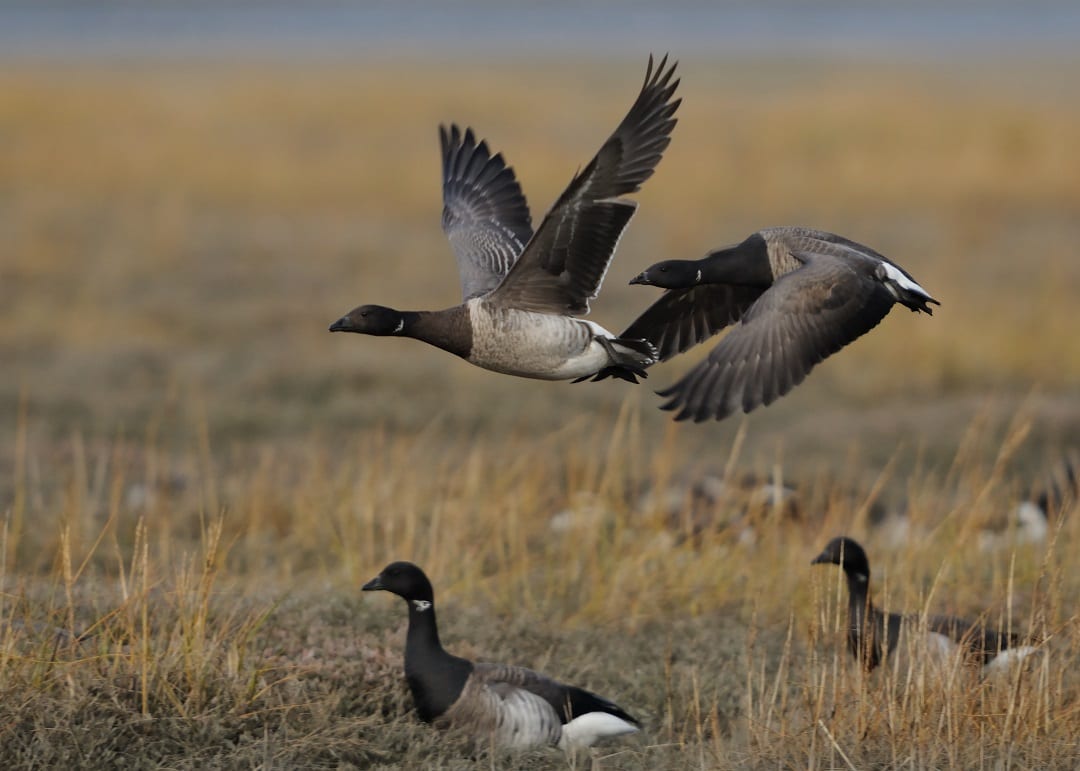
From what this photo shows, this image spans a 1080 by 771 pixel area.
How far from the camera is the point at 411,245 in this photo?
64.2 ft

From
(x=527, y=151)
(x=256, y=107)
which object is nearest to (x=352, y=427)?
(x=527, y=151)

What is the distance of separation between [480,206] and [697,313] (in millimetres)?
1564

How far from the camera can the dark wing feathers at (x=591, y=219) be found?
541 centimetres

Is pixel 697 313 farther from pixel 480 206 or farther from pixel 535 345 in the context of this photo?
pixel 480 206

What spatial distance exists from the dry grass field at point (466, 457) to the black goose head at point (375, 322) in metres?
0.95

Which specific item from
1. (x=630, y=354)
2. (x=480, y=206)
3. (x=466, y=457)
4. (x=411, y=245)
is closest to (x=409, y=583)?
(x=630, y=354)

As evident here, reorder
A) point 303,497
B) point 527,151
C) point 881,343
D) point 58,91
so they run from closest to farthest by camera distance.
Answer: point 303,497
point 881,343
point 527,151
point 58,91

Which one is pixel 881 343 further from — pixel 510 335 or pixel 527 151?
pixel 527 151

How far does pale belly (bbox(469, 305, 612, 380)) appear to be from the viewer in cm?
578

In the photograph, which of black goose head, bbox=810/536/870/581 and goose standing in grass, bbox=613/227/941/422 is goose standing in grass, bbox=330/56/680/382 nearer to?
goose standing in grass, bbox=613/227/941/422

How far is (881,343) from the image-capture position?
14.6 m

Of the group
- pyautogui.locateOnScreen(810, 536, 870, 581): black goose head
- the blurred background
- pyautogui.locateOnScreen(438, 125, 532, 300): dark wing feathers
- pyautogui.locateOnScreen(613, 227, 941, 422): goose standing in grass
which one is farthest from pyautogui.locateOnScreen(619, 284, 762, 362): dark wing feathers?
the blurred background

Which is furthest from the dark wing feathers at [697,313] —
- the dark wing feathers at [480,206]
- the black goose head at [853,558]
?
the black goose head at [853,558]

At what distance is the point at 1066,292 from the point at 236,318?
29.5 feet
